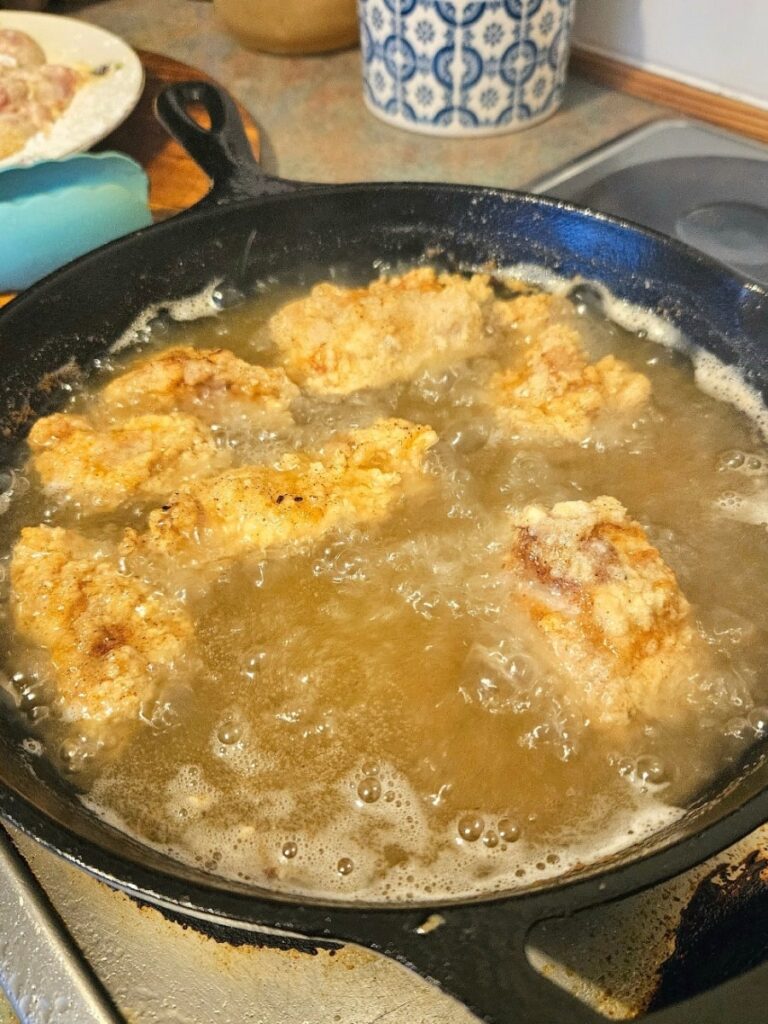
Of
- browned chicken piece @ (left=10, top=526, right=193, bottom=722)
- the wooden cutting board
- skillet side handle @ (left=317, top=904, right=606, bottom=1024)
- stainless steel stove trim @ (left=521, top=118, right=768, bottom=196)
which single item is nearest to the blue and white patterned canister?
stainless steel stove trim @ (left=521, top=118, right=768, bottom=196)

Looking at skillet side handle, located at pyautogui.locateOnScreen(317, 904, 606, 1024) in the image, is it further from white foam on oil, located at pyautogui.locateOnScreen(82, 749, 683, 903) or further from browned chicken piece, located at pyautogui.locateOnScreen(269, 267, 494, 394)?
browned chicken piece, located at pyautogui.locateOnScreen(269, 267, 494, 394)

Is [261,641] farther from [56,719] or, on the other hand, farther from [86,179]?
[86,179]

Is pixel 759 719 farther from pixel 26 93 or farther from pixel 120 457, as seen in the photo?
pixel 26 93

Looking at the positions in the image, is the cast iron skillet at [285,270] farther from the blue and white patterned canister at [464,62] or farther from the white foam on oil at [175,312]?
the blue and white patterned canister at [464,62]

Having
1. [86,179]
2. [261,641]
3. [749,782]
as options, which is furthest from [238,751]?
[86,179]

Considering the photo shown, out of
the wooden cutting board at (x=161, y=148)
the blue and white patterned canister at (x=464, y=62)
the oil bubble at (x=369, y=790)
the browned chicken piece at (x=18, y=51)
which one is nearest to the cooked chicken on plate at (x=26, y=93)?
the browned chicken piece at (x=18, y=51)

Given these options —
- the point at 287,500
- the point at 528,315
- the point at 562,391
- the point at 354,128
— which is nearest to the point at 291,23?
the point at 354,128
